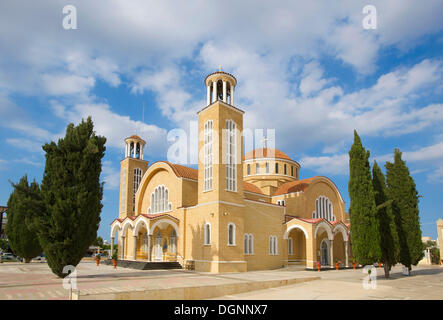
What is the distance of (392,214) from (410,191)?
2.75 meters

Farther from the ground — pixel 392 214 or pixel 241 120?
pixel 241 120

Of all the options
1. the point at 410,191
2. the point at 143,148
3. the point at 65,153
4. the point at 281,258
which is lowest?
the point at 281,258

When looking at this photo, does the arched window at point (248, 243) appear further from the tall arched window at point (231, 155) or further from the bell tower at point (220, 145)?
the tall arched window at point (231, 155)

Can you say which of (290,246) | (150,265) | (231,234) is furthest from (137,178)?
(290,246)

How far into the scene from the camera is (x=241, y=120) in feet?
80.5

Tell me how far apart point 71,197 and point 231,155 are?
10910 millimetres

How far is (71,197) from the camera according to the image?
52.6 feet

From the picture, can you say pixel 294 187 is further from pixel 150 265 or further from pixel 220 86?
pixel 150 265

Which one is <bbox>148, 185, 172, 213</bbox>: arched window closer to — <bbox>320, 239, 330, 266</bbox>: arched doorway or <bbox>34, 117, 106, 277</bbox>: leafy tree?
<bbox>34, 117, 106, 277</bbox>: leafy tree

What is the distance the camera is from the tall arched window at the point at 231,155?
2278 cm

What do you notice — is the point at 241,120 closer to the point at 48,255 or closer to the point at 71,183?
the point at 71,183
